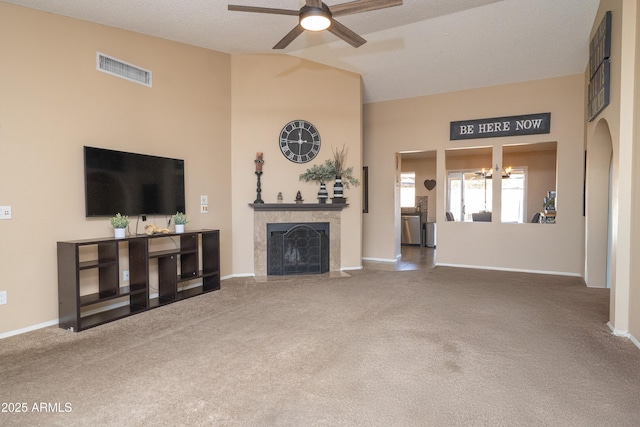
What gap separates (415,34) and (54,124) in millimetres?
4639

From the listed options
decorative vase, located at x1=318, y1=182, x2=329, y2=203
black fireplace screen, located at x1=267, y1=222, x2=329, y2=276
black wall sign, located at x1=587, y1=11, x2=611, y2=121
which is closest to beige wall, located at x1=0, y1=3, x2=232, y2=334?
black fireplace screen, located at x1=267, y1=222, x2=329, y2=276

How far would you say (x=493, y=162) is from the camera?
20.4ft

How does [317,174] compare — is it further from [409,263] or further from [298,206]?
[409,263]

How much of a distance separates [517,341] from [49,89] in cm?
→ 477

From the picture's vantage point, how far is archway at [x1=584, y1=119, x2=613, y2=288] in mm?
4520

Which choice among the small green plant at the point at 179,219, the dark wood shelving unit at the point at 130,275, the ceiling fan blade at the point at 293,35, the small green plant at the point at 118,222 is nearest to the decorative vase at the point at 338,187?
the dark wood shelving unit at the point at 130,275

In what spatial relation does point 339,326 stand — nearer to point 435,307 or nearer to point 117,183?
point 435,307

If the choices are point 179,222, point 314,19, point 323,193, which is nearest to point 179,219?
point 179,222

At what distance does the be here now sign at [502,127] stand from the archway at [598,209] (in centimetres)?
115

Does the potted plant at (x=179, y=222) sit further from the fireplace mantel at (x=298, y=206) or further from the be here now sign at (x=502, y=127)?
the be here now sign at (x=502, y=127)

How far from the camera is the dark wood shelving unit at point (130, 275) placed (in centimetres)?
326

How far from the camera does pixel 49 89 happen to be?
11.0 feet

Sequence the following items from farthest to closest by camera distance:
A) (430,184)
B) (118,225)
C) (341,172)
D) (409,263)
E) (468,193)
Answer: (430,184), (468,193), (409,263), (341,172), (118,225)

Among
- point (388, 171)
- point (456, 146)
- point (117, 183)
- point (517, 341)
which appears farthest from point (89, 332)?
point (456, 146)
